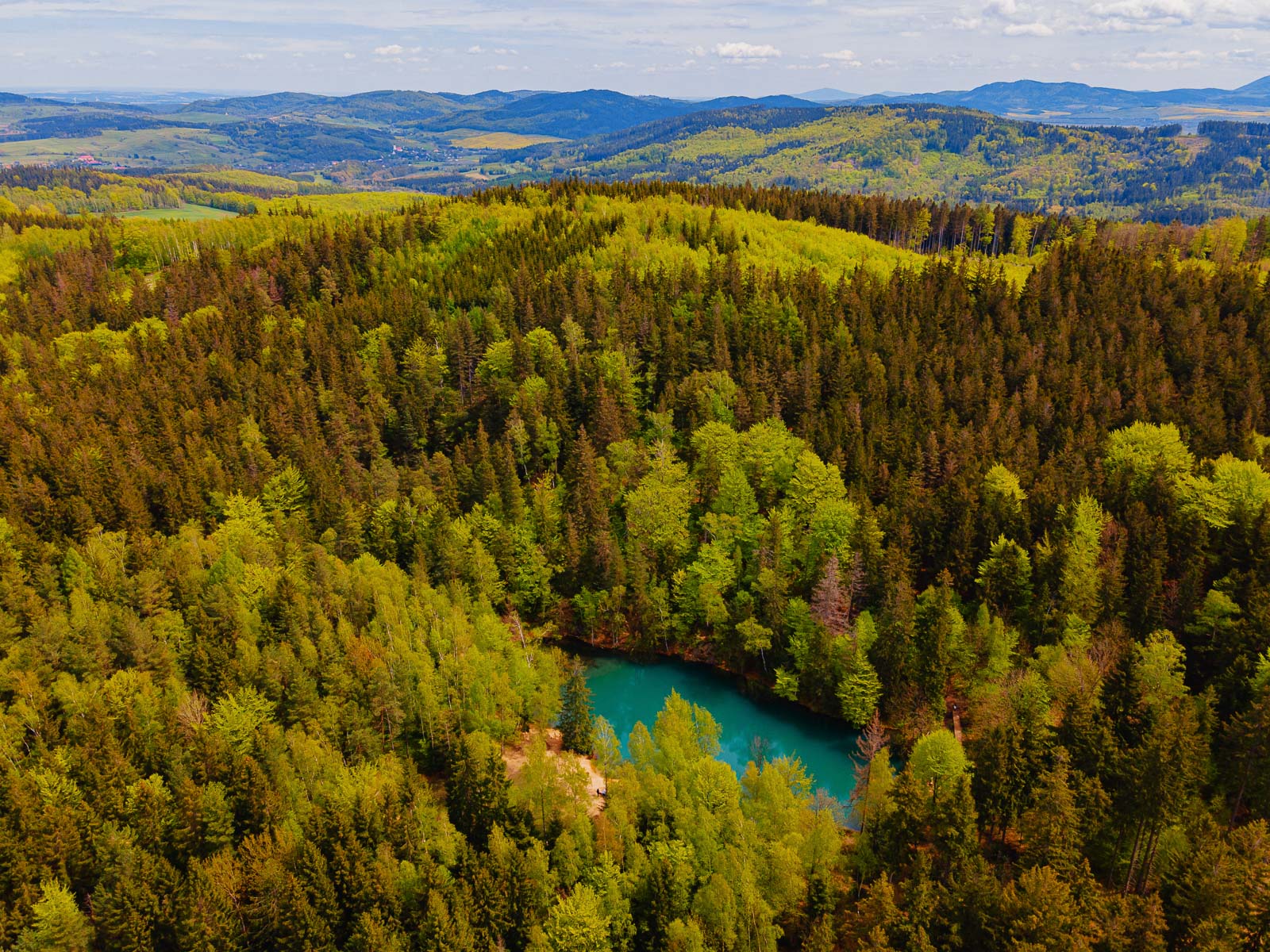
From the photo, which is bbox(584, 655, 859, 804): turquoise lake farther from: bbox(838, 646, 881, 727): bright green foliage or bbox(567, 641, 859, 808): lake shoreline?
bbox(838, 646, 881, 727): bright green foliage

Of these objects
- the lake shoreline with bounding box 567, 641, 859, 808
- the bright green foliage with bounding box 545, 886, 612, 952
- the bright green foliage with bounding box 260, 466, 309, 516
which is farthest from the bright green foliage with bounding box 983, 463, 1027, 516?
the bright green foliage with bounding box 260, 466, 309, 516

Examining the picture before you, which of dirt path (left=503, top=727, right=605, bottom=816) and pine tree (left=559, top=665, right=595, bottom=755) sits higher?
pine tree (left=559, top=665, right=595, bottom=755)

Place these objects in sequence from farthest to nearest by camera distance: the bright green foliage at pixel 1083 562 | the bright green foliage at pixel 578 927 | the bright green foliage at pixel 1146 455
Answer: the bright green foliage at pixel 1146 455 → the bright green foliage at pixel 1083 562 → the bright green foliage at pixel 578 927

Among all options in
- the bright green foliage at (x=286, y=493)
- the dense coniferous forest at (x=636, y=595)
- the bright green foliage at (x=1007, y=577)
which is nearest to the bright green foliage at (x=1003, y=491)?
the dense coniferous forest at (x=636, y=595)

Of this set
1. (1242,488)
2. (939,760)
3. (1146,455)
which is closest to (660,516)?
(939,760)

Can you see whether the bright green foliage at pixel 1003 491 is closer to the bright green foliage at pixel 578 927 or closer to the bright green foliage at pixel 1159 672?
the bright green foliage at pixel 1159 672

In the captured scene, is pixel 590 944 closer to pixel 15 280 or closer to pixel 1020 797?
pixel 1020 797

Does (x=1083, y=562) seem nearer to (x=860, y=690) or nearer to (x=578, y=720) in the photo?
(x=860, y=690)
